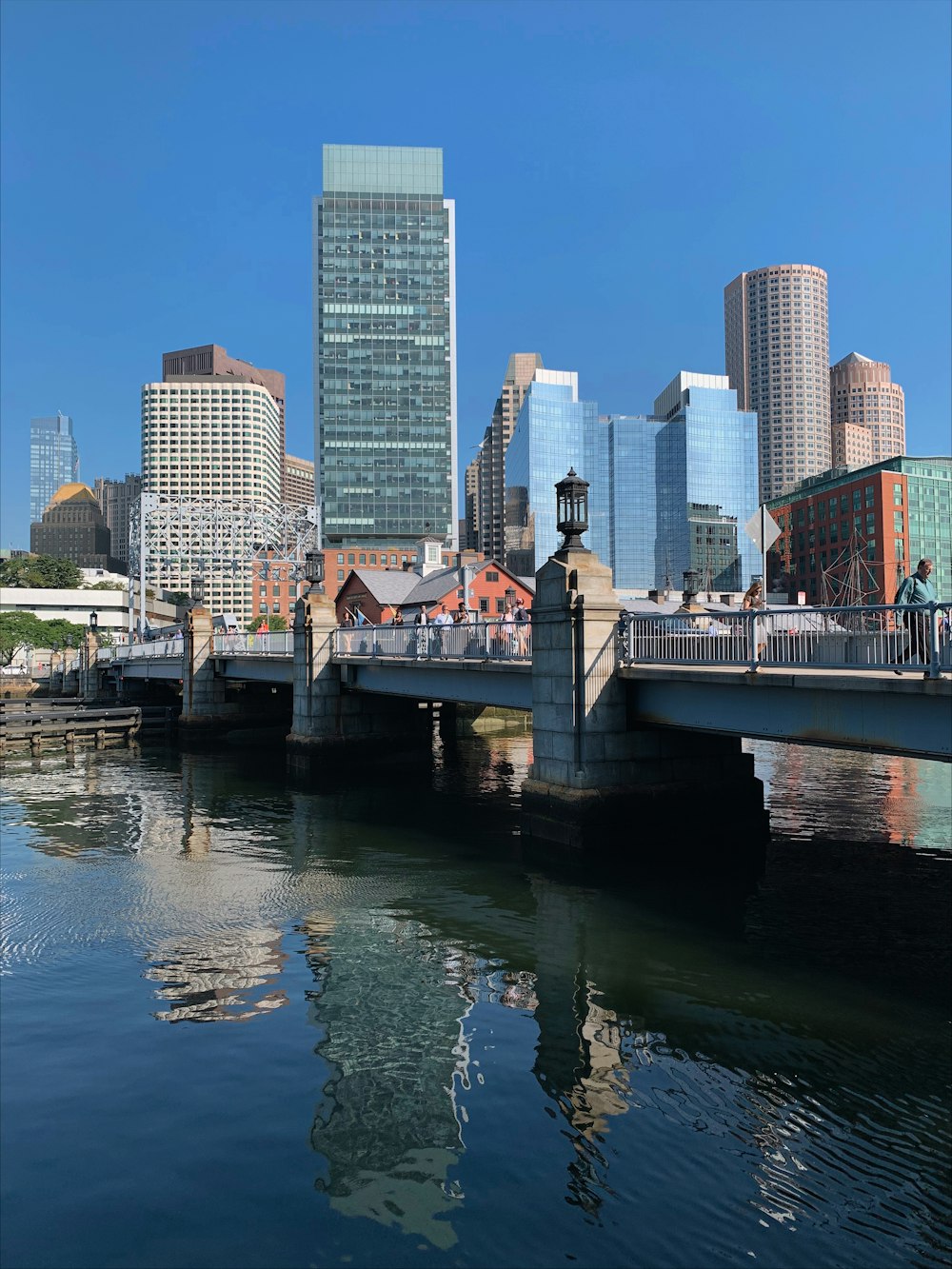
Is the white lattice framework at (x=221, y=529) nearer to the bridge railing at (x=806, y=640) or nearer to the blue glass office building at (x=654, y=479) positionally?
the bridge railing at (x=806, y=640)

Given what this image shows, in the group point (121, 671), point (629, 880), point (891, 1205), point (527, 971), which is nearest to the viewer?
point (891, 1205)

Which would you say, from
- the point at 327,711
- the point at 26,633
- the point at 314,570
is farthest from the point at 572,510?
the point at 26,633

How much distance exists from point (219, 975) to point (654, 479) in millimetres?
190089

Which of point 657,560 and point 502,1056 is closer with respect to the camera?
point 502,1056

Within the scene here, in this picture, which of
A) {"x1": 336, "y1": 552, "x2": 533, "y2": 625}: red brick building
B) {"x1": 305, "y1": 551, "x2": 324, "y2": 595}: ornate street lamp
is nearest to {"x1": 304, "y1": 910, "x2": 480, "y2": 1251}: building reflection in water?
{"x1": 305, "y1": 551, "x2": 324, "y2": 595}: ornate street lamp

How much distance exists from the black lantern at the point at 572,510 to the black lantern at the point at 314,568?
50.9ft

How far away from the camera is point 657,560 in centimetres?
19100

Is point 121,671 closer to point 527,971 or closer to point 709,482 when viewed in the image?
point 527,971

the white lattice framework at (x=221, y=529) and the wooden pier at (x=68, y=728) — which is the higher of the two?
the white lattice framework at (x=221, y=529)

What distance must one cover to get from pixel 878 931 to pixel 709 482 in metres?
184

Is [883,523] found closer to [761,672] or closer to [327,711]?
[327,711]

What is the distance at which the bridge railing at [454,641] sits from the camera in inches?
888

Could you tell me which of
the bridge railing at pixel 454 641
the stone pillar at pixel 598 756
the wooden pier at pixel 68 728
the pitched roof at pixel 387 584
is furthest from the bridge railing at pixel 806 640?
the pitched roof at pixel 387 584

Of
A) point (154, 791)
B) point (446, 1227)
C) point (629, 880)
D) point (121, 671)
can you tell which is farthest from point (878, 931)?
point (121, 671)
